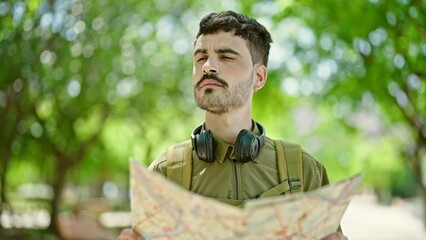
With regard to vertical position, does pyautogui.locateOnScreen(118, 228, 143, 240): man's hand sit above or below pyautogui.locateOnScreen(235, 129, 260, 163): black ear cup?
below

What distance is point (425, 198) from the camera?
70.9ft

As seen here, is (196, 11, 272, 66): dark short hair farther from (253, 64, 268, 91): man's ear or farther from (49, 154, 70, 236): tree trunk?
(49, 154, 70, 236): tree trunk

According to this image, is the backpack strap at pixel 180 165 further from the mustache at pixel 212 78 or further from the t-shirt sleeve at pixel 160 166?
the mustache at pixel 212 78

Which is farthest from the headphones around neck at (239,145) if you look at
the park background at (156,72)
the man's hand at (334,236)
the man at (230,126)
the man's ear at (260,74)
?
the park background at (156,72)

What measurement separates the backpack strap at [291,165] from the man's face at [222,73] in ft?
0.73

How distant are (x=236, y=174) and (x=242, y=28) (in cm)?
51

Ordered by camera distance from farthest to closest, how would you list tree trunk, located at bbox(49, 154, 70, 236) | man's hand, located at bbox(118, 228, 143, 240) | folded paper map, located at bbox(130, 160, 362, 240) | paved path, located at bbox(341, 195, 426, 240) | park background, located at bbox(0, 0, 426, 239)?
paved path, located at bbox(341, 195, 426, 240), tree trunk, located at bbox(49, 154, 70, 236), park background, located at bbox(0, 0, 426, 239), man's hand, located at bbox(118, 228, 143, 240), folded paper map, located at bbox(130, 160, 362, 240)

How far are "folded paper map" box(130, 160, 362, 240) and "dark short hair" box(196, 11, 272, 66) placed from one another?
72cm

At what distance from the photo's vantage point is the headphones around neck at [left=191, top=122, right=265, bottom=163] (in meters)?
2.11

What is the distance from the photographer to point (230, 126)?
224 cm

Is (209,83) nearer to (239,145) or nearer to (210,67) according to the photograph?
(210,67)

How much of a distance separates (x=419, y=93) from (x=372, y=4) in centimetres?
472

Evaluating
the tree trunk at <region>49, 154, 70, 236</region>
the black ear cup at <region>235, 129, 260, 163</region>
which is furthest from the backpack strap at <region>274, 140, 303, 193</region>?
the tree trunk at <region>49, 154, 70, 236</region>

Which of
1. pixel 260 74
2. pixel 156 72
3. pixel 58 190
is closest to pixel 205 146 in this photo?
pixel 260 74
